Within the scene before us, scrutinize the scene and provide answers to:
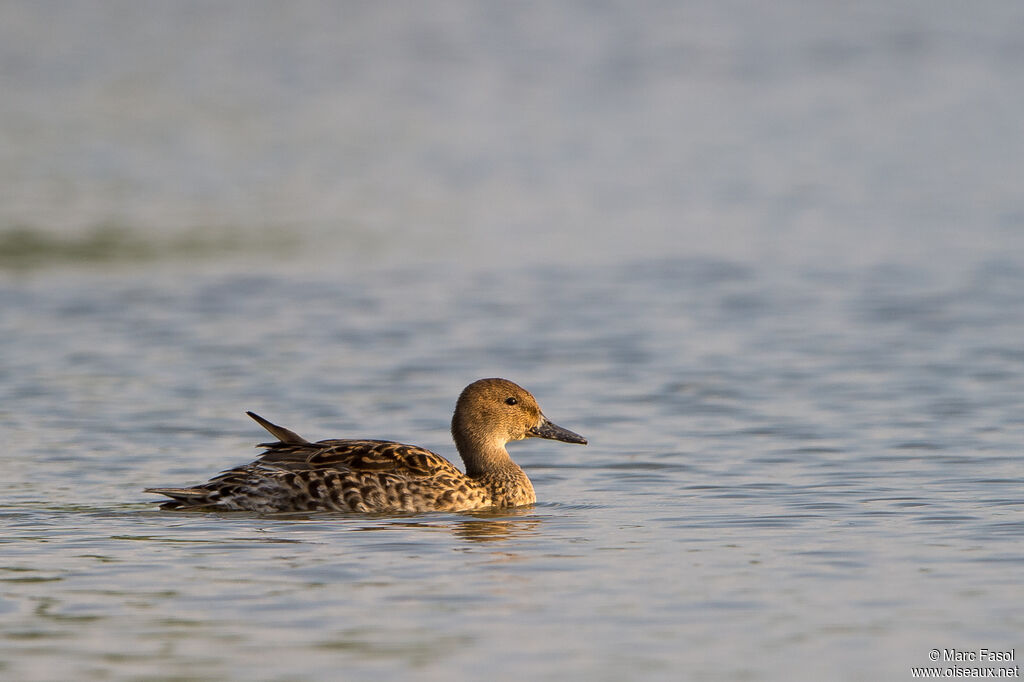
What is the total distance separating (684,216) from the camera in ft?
68.9

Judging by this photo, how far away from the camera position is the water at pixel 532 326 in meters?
7.29

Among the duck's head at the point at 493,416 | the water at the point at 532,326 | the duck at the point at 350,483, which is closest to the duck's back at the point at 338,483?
the duck at the point at 350,483

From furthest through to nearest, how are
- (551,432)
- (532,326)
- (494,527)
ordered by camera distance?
(532,326)
(551,432)
(494,527)

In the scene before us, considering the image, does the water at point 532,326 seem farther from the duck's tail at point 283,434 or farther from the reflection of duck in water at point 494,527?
the duck's tail at point 283,434

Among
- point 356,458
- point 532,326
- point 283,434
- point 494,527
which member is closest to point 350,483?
point 356,458

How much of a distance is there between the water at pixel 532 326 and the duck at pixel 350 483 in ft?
0.50

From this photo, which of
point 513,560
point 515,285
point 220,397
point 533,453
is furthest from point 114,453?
point 515,285

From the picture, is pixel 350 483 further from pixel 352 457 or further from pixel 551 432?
pixel 551 432

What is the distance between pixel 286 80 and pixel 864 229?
13.1 m

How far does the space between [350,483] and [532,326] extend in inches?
243

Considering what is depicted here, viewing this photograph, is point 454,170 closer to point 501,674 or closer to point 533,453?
point 533,453

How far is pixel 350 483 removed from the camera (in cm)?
976

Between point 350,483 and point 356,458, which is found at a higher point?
point 356,458

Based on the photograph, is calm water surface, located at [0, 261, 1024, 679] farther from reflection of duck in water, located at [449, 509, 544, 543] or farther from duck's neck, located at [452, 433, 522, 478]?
duck's neck, located at [452, 433, 522, 478]
